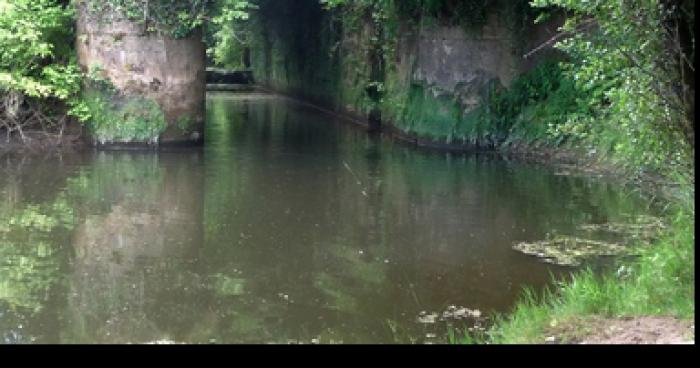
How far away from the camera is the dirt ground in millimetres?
5078

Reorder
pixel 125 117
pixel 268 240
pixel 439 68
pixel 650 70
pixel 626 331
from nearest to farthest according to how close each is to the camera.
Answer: pixel 626 331 → pixel 650 70 → pixel 268 240 → pixel 125 117 → pixel 439 68

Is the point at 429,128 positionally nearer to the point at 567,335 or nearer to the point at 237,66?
the point at 567,335

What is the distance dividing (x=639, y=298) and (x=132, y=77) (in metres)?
12.7

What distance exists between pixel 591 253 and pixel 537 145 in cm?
760

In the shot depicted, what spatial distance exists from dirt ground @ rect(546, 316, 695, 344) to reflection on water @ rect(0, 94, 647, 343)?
1.77 meters

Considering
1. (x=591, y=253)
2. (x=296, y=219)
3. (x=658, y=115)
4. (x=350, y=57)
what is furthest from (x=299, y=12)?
(x=658, y=115)

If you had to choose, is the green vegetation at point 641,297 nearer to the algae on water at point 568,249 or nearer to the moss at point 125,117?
the algae on water at point 568,249

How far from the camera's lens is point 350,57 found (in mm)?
24609

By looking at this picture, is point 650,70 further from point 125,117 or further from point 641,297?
point 125,117

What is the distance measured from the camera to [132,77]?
17.1 metres

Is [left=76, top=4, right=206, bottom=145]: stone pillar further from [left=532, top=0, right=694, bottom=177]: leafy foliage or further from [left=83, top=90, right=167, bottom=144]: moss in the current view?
[left=532, top=0, right=694, bottom=177]: leafy foliage

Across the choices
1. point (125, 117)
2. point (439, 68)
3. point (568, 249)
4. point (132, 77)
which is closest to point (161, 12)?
point (132, 77)

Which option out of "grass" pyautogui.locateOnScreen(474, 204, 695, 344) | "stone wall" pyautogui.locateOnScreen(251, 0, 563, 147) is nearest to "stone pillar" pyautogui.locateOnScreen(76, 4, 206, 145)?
"stone wall" pyautogui.locateOnScreen(251, 0, 563, 147)

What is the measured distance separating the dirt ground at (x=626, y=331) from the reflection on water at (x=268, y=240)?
1772mm
